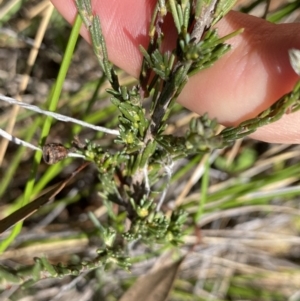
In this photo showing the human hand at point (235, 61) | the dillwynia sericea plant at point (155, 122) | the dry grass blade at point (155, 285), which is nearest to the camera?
the dillwynia sericea plant at point (155, 122)

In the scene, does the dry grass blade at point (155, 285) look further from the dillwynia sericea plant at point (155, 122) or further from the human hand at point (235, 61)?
the human hand at point (235, 61)

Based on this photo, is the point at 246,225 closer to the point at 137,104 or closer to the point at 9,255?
the point at 9,255

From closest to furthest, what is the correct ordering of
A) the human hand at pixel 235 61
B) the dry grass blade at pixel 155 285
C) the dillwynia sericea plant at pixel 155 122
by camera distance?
the dillwynia sericea plant at pixel 155 122 → the human hand at pixel 235 61 → the dry grass blade at pixel 155 285

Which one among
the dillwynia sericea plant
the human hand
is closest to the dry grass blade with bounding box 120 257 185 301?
the dillwynia sericea plant

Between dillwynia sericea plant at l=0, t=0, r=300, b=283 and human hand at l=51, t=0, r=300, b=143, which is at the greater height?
human hand at l=51, t=0, r=300, b=143

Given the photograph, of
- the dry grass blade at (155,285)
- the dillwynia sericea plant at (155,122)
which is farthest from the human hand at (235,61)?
the dry grass blade at (155,285)

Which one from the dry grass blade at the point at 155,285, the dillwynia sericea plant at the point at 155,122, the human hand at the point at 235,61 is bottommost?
the dry grass blade at the point at 155,285

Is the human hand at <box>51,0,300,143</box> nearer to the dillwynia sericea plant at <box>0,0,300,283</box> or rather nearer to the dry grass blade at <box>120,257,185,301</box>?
the dillwynia sericea plant at <box>0,0,300,283</box>

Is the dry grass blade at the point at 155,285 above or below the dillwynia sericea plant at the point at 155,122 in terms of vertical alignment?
below
